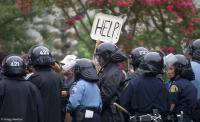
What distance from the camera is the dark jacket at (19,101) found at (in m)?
8.13

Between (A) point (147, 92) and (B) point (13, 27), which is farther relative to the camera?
(B) point (13, 27)

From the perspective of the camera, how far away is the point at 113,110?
29.6 feet

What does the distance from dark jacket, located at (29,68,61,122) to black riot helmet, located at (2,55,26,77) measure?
0.53 metres

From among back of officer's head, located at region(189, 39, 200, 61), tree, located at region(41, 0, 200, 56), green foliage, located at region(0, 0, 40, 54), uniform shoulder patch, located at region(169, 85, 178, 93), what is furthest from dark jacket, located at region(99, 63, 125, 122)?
green foliage, located at region(0, 0, 40, 54)

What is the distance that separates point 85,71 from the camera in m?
8.88

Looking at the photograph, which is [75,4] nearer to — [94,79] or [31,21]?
[31,21]

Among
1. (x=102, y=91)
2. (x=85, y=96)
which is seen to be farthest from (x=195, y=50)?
(x=85, y=96)

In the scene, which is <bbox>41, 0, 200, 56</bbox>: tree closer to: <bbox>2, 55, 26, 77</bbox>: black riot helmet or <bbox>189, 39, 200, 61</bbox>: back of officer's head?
<bbox>189, 39, 200, 61</bbox>: back of officer's head

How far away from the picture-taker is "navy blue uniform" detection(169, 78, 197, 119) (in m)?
8.85

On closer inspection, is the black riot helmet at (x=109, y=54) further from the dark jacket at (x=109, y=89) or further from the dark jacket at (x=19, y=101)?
the dark jacket at (x=19, y=101)

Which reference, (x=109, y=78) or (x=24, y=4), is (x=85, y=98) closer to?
(x=109, y=78)

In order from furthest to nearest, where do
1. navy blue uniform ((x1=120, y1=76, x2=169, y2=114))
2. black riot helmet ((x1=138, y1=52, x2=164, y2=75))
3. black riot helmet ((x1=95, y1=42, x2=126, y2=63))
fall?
black riot helmet ((x1=95, y1=42, x2=126, y2=63)) < black riot helmet ((x1=138, y1=52, x2=164, y2=75)) < navy blue uniform ((x1=120, y1=76, x2=169, y2=114))

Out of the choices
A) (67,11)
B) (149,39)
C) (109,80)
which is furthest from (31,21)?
(109,80)

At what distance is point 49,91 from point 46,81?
0.57ft
